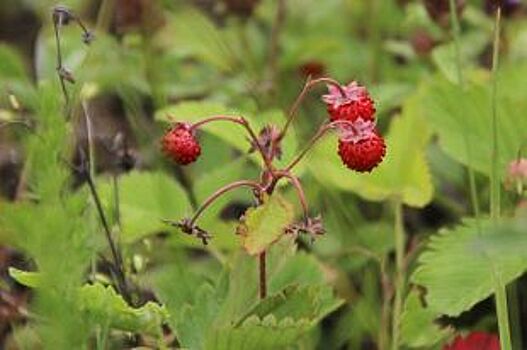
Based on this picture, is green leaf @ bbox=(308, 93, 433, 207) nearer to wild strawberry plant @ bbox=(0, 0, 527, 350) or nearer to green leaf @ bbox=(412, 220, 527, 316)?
wild strawberry plant @ bbox=(0, 0, 527, 350)

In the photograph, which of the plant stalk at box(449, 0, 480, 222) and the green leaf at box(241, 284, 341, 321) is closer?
the green leaf at box(241, 284, 341, 321)

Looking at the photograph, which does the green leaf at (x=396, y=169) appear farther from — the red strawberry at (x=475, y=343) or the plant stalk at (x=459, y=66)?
the red strawberry at (x=475, y=343)

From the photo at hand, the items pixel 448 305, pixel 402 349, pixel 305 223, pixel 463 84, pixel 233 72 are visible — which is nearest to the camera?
pixel 305 223

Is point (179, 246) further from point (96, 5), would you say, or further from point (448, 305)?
point (96, 5)

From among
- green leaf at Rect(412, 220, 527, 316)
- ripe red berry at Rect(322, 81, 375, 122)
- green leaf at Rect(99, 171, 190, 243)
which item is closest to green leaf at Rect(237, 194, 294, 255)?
ripe red berry at Rect(322, 81, 375, 122)

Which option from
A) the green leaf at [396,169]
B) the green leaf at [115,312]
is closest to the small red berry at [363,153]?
the green leaf at [115,312]

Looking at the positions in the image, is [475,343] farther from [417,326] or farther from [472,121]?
[472,121]

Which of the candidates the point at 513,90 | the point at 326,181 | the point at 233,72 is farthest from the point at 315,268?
the point at 233,72
